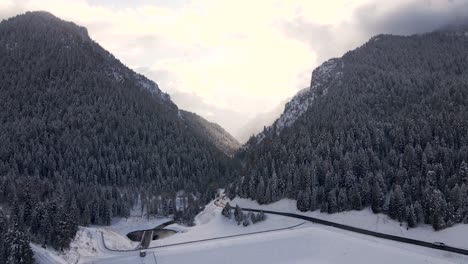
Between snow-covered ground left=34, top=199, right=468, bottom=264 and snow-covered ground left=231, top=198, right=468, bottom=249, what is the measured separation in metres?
3.40

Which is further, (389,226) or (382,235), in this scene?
(389,226)

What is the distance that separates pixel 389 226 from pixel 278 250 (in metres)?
36.0

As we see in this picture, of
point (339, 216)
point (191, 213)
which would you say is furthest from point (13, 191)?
point (339, 216)

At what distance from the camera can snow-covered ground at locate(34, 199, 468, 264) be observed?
109 m

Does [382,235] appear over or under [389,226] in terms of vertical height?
under

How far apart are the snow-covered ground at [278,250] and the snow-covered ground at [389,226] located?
11.1 feet

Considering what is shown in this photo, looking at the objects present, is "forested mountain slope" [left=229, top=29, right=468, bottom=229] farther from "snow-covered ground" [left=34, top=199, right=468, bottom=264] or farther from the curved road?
"snow-covered ground" [left=34, top=199, right=468, bottom=264]

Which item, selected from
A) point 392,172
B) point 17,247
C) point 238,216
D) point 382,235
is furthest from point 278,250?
point 17,247

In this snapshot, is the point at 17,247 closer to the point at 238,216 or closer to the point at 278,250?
the point at 278,250

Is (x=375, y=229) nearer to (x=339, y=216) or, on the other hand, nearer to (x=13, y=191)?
(x=339, y=216)

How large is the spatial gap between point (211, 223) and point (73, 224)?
53679 millimetres

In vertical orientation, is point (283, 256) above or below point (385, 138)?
below

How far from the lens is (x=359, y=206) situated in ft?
480

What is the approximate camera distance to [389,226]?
436ft
